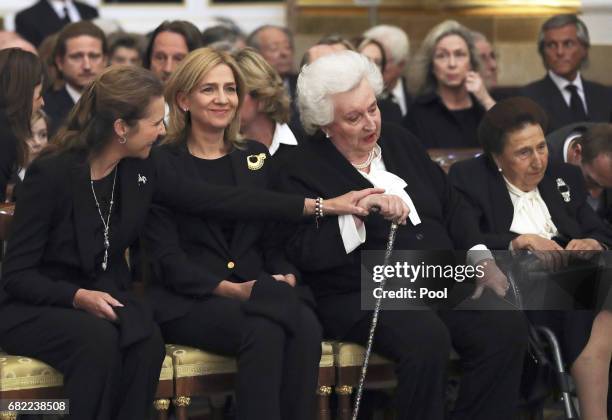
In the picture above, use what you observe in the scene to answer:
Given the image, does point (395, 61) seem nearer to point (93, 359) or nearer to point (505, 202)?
point (505, 202)

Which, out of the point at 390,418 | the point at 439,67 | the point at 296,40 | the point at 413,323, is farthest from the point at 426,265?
the point at 296,40

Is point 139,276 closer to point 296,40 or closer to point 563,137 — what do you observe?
point 563,137

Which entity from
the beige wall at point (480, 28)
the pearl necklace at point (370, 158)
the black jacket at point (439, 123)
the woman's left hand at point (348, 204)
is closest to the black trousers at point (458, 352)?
the woman's left hand at point (348, 204)

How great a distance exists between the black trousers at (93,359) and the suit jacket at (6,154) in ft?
3.03

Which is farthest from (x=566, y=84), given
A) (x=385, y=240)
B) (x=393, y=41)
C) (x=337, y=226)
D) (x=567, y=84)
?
(x=337, y=226)

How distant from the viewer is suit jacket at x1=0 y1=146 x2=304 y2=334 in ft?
16.0

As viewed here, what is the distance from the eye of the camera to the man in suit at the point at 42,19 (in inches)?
380

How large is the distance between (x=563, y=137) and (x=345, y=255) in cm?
176

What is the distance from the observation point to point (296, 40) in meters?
10.9

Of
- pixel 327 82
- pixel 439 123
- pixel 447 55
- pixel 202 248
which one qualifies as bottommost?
pixel 202 248

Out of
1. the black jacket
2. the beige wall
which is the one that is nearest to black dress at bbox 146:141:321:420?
the black jacket

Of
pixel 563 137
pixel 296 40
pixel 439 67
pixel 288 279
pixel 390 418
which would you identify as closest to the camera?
pixel 288 279

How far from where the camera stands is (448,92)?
8039mm

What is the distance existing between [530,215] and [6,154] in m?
2.22
